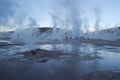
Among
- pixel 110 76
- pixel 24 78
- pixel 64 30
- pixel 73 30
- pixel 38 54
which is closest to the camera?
pixel 24 78

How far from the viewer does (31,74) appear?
8.53 m

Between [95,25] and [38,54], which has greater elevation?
[95,25]

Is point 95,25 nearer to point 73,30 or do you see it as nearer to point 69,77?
point 73,30

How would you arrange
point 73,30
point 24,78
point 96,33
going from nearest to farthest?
point 24,78, point 73,30, point 96,33

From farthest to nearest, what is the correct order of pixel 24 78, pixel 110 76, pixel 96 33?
pixel 96 33
pixel 110 76
pixel 24 78

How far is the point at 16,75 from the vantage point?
838 cm

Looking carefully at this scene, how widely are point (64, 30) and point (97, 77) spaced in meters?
55.8

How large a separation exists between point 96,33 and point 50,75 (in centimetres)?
6705

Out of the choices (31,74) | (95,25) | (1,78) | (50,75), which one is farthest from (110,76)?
(95,25)

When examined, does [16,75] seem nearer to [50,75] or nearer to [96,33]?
[50,75]

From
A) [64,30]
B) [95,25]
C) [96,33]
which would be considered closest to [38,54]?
[64,30]

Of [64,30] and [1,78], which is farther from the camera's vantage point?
[64,30]

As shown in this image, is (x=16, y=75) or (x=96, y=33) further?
(x=96, y=33)

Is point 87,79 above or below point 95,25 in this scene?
below
